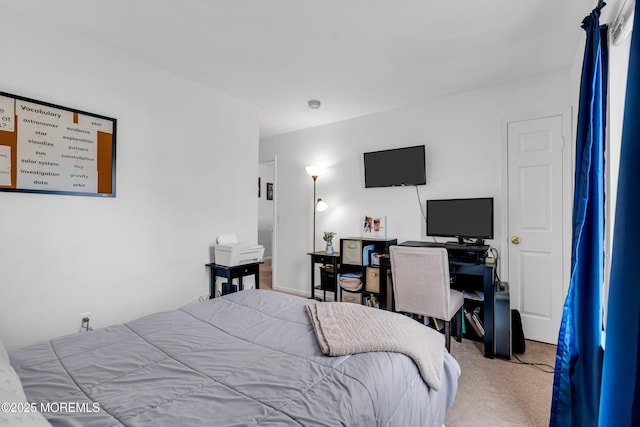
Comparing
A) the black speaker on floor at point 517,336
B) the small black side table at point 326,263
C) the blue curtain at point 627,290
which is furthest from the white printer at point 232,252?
the blue curtain at point 627,290

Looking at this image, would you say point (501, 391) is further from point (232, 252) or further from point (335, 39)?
point (335, 39)

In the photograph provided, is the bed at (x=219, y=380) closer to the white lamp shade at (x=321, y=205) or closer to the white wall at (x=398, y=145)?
the white wall at (x=398, y=145)

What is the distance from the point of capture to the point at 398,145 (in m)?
3.62

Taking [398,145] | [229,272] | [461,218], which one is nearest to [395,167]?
[398,145]

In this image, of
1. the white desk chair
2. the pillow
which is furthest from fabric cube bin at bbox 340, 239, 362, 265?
the pillow

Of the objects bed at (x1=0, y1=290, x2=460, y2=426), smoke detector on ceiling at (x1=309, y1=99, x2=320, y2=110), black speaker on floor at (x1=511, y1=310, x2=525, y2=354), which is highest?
smoke detector on ceiling at (x1=309, y1=99, x2=320, y2=110)

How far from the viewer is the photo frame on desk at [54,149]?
1882mm

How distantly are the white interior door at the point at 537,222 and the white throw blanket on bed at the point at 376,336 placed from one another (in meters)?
1.78

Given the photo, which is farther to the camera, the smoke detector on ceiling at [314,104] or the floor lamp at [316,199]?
the floor lamp at [316,199]

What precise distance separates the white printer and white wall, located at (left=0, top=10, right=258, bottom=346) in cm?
10

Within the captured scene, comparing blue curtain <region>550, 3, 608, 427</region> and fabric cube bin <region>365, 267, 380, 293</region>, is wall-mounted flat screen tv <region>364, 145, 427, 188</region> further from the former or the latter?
blue curtain <region>550, 3, 608, 427</region>

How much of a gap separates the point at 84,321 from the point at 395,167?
321 centimetres

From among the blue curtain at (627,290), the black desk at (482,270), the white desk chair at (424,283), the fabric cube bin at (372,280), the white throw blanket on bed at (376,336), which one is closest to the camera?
the blue curtain at (627,290)

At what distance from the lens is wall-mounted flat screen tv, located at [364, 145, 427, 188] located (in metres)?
3.38
